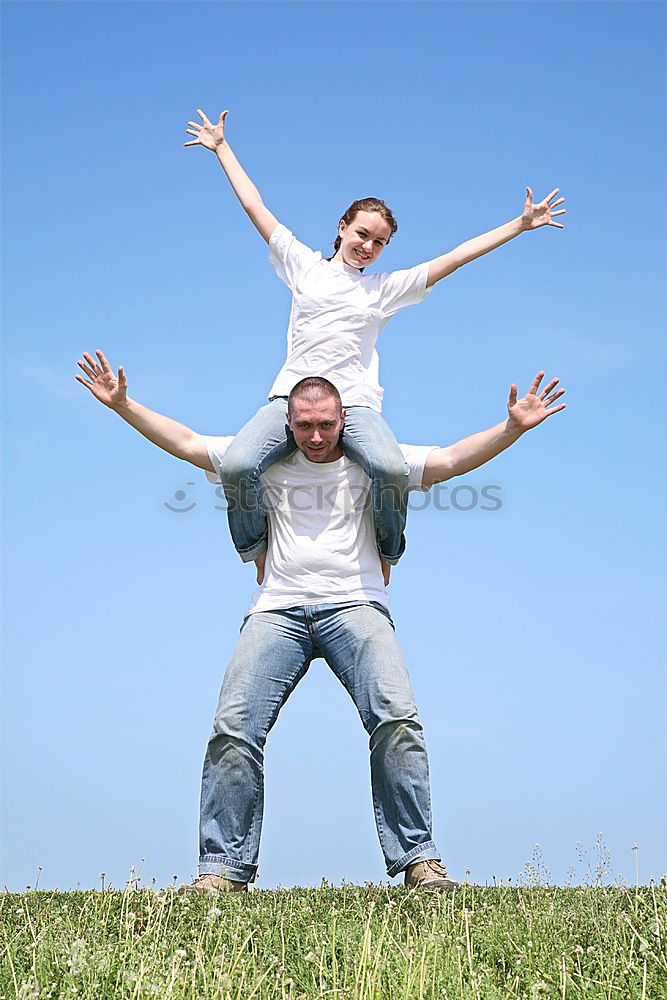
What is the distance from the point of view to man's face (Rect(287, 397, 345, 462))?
653 cm

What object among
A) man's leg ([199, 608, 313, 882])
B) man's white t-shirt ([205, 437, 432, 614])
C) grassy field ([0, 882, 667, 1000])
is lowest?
grassy field ([0, 882, 667, 1000])

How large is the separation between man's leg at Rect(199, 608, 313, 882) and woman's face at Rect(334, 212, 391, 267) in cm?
235

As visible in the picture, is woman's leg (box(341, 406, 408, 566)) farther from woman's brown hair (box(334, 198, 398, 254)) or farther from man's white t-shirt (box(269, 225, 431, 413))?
woman's brown hair (box(334, 198, 398, 254))

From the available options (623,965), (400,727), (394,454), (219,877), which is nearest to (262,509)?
(394,454)

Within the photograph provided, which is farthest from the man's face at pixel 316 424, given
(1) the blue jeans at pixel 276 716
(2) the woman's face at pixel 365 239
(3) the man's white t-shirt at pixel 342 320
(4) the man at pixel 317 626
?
(2) the woman's face at pixel 365 239

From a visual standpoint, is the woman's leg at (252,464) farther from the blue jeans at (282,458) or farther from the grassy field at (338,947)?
the grassy field at (338,947)

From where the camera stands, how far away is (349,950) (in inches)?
191

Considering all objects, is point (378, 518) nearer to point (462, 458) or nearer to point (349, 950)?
point (462, 458)

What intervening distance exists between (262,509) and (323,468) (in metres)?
0.47

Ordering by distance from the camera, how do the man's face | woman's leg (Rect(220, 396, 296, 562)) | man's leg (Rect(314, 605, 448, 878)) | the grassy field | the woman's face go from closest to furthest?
the grassy field
man's leg (Rect(314, 605, 448, 878))
the man's face
woman's leg (Rect(220, 396, 296, 562))
the woman's face

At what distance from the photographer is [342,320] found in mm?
7000

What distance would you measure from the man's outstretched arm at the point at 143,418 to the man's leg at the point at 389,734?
1.38 metres

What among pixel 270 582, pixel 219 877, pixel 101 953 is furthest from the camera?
pixel 270 582

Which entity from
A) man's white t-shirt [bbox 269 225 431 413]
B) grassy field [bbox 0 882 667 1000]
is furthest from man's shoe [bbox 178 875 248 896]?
man's white t-shirt [bbox 269 225 431 413]
